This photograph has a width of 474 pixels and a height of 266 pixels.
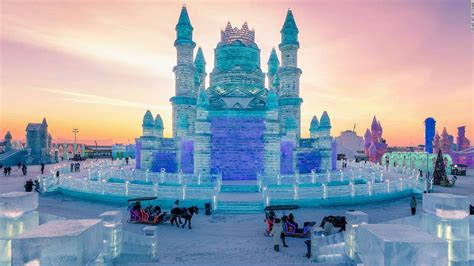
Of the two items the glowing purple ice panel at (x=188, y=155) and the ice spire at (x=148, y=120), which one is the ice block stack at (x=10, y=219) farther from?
the ice spire at (x=148, y=120)

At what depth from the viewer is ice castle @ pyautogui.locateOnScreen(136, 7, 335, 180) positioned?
→ 2380 cm

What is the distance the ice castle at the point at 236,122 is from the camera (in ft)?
78.1

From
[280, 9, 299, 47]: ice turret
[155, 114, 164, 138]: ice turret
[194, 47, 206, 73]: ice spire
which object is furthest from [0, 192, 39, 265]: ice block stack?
[194, 47, 206, 73]: ice spire

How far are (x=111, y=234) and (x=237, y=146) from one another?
19111mm

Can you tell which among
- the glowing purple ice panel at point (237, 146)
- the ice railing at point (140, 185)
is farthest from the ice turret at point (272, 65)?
the ice railing at point (140, 185)

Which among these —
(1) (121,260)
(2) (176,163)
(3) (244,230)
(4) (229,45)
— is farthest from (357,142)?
(1) (121,260)

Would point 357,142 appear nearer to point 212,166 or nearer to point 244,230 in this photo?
point 212,166

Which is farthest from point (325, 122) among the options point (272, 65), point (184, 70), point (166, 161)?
point (166, 161)

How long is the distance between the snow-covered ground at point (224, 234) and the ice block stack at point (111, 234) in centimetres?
204

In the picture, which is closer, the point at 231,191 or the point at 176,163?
the point at 231,191

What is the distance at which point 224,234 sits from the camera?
10.5m

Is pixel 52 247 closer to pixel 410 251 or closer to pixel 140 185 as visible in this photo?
pixel 410 251

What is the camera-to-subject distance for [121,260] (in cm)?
598

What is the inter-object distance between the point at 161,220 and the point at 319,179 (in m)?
13.5
